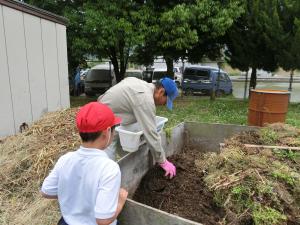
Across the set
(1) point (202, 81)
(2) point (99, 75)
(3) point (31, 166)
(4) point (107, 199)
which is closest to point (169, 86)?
(4) point (107, 199)

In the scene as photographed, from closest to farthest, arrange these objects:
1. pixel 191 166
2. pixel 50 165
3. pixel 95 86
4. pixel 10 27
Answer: pixel 191 166
pixel 50 165
pixel 10 27
pixel 95 86

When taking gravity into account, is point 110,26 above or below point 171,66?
above

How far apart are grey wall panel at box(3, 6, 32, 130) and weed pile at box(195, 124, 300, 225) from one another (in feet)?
13.6

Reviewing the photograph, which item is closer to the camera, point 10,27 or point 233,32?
point 10,27

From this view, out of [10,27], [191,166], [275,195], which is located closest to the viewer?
[275,195]

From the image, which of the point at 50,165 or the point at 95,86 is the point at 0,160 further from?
the point at 95,86

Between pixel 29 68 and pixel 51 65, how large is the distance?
2.86 feet

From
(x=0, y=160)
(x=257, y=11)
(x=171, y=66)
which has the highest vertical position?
(x=257, y=11)

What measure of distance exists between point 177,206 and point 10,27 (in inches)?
188

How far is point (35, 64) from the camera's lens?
652 centimetres

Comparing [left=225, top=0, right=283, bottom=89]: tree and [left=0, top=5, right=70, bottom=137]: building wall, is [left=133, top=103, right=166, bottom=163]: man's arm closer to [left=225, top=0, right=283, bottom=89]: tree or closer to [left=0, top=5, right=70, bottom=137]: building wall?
[left=0, top=5, right=70, bottom=137]: building wall

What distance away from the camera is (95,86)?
15.1m

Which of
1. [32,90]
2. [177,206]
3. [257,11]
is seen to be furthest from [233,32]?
[177,206]

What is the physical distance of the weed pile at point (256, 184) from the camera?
2.40 metres
